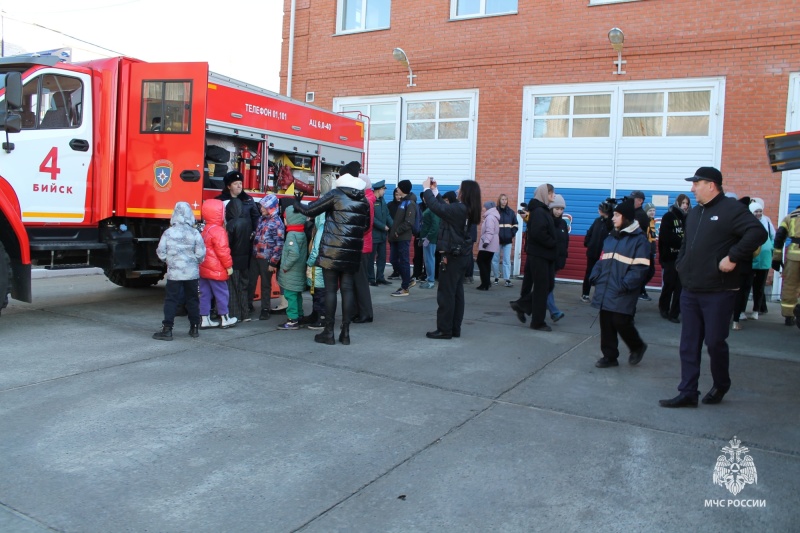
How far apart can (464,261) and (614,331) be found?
1864 mm

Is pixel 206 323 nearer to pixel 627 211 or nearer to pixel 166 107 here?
pixel 166 107

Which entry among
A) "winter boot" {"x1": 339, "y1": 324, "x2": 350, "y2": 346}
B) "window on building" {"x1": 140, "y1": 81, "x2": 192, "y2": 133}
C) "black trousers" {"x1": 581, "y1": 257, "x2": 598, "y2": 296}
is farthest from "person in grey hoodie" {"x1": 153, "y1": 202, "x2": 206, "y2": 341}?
"black trousers" {"x1": 581, "y1": 257, "x2": 598, "y2": 296}

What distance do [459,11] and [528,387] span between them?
37.1ft

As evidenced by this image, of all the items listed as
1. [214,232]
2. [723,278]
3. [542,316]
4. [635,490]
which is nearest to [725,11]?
[542,316]

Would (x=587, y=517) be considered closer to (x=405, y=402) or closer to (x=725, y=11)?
(x=405, y=402)

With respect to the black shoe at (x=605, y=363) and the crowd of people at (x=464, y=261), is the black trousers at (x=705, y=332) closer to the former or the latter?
the crowd of people at (x=464, y=261)

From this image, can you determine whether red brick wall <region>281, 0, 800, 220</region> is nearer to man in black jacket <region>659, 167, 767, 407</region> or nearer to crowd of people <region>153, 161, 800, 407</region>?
crowd of people <region>153, 161, 800, 407</region>

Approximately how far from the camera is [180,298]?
720 cm

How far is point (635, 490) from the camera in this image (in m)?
3.66

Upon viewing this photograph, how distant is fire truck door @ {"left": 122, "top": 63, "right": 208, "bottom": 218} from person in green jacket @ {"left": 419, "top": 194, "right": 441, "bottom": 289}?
15.5 feet

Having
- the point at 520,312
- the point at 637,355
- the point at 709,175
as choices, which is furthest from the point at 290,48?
the point at 709,175

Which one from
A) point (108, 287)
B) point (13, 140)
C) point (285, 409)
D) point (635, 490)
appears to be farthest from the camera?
point (108, 287)

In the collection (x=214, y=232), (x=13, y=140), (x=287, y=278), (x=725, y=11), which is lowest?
(x=287, y=278)

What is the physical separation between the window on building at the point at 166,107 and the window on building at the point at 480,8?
8.35 m
